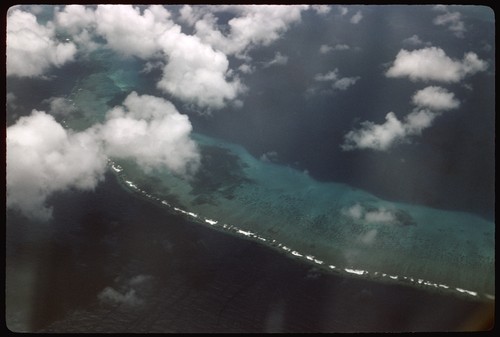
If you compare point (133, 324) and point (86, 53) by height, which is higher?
point (86, 53)

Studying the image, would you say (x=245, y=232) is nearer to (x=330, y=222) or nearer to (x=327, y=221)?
(x=327, y=221)

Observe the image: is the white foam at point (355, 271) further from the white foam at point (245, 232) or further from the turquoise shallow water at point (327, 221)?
the white foam at point (245, 232)

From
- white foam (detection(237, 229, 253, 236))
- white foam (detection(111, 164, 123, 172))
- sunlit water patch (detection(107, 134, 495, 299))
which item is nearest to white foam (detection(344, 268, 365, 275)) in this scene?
sunlit water patch (detection(107, 134, 495, 299))

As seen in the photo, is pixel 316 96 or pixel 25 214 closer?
pixel 25 214

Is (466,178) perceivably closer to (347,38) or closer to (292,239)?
(292,239)

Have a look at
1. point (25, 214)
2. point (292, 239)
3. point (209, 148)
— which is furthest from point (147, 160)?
point (292, 239)
